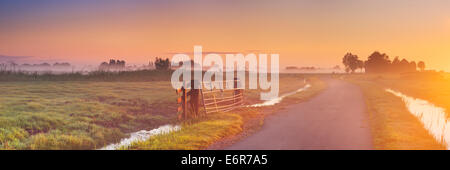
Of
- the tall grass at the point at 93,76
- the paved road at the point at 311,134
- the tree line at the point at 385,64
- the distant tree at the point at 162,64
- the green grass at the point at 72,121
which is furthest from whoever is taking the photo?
the tree line at the point at 385,64

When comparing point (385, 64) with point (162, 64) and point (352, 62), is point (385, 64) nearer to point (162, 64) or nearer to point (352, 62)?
point (352, 62)

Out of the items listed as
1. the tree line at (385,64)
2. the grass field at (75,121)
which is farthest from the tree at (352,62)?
the grass field at (75,121)

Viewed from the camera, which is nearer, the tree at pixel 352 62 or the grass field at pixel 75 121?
the grass field at pixel 75 121

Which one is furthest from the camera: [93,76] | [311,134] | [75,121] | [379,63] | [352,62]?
[352,62]

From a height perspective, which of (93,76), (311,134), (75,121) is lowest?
(75,121)

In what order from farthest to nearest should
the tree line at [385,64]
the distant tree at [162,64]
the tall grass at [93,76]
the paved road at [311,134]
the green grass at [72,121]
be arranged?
the tree line at [385,64]
the distant tree at [162,64]
the tall grass at [93,76]
the green grass at [72,121]
the paved road at [311,134]

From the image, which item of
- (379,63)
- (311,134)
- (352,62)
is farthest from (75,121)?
(352,62)

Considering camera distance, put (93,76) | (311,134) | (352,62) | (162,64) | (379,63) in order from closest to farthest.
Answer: (311,134)
(93,76)
(162,64)
(379,63)
(352,62)

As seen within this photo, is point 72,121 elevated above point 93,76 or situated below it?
below

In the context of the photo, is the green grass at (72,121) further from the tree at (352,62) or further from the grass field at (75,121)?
the tree at (352,62)

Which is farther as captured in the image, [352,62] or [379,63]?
[352,62]

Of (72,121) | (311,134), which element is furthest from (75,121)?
(311,134)

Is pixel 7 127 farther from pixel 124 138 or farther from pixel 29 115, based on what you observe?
pixel 124 138
